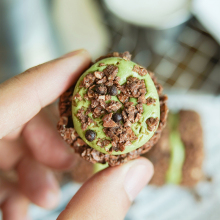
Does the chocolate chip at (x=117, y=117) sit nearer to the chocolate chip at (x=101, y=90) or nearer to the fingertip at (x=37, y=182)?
the chocolate chip at (x=101, y=90)

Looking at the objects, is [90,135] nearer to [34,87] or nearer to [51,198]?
[34,87]

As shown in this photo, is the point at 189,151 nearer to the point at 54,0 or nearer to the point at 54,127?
the point at 54,127

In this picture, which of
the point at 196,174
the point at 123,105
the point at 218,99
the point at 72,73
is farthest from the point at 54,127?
the point at 218,99

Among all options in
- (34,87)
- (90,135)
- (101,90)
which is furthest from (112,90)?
(34,87)

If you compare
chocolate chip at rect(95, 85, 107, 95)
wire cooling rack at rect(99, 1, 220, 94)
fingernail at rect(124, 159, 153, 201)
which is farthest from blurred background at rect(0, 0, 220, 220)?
chocolate chip at rect(95, 85, 107, 95)

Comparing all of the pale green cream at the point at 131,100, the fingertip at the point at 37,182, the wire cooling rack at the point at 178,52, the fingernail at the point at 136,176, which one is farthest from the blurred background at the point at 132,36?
the pale green cream at the point at 131,100
